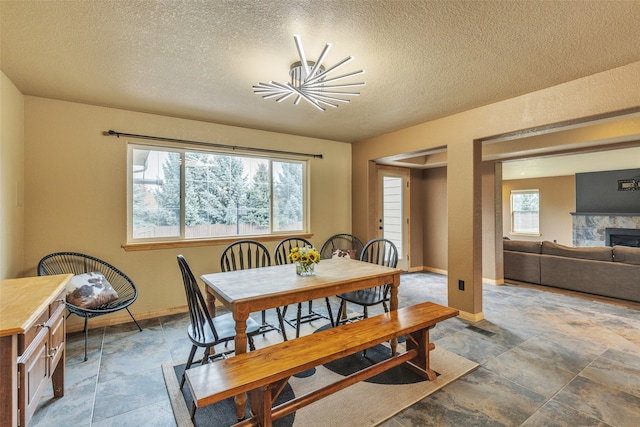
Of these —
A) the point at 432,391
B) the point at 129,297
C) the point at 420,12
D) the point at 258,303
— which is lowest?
the point at 432,391

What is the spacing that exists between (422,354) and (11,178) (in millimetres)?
3811

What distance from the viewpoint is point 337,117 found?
12.3 ft

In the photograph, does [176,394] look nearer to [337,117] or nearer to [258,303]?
[258,303]

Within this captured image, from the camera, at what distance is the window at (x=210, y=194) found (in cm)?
358

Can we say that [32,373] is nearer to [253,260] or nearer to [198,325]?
[198,325]

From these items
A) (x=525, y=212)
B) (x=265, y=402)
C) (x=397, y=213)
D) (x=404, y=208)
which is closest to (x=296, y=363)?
(x=265, y=402)

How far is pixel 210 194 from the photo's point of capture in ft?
13.0

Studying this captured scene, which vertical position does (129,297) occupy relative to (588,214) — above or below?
below

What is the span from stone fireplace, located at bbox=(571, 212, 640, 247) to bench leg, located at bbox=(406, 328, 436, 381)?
7887mm

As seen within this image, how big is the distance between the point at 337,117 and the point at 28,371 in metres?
3.44

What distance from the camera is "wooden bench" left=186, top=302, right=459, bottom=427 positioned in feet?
4.80

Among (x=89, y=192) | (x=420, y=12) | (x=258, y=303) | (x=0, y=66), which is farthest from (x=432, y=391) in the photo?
(x=0, y=66)

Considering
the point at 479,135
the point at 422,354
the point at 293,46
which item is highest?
the point at 293,46

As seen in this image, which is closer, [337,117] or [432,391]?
[432,391]
